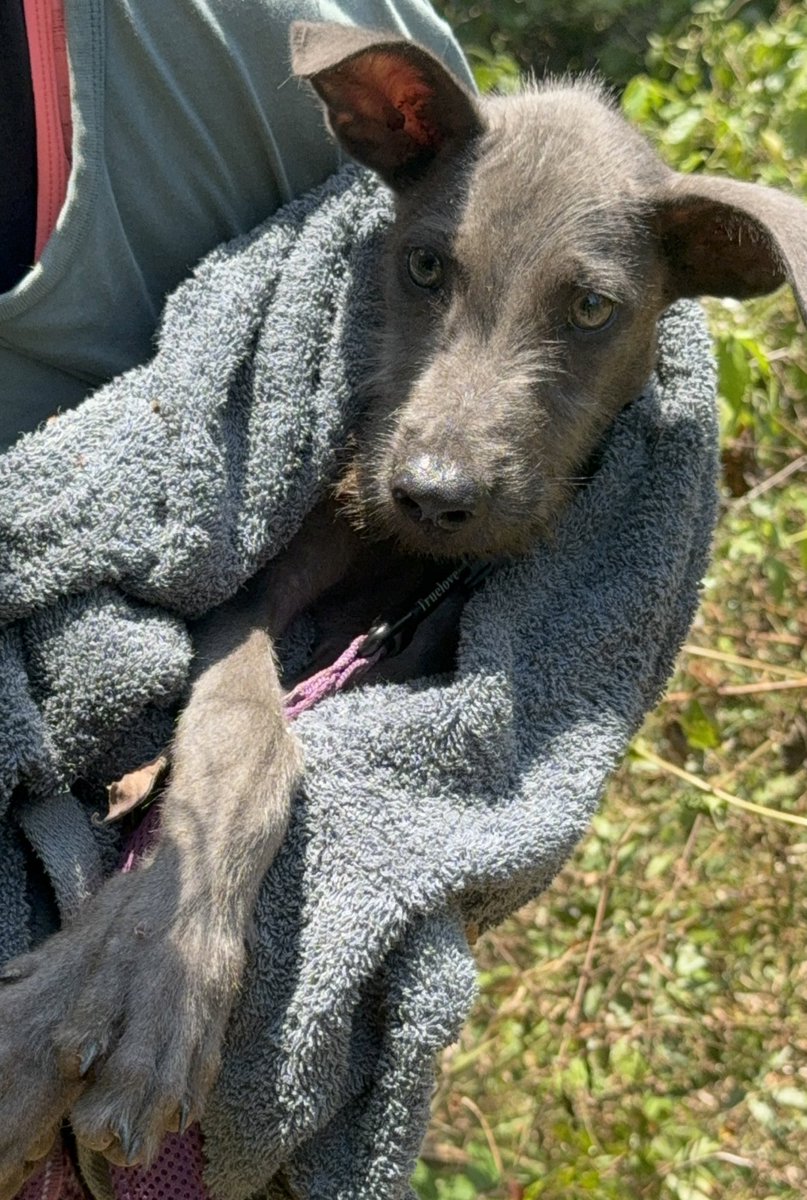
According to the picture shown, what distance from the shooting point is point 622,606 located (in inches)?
98.8

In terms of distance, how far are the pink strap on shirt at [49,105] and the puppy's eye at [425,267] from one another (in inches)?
29.6

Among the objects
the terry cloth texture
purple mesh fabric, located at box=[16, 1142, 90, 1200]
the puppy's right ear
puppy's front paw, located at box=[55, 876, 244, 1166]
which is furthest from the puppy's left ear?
purple mesh fabric, located at box=[16, 1142, 90, 1200]

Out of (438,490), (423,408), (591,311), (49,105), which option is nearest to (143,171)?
(49,105)

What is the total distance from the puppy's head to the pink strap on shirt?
47cm

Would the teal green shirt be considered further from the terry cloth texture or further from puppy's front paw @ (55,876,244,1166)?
puppy's front paw @ (55,876,244,1166)

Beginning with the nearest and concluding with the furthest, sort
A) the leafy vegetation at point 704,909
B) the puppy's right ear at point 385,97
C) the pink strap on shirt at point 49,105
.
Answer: the pink strap on shirt at point 49,105, the puppy's right ear at point 385,97, the leafy vegetation at point 704,909

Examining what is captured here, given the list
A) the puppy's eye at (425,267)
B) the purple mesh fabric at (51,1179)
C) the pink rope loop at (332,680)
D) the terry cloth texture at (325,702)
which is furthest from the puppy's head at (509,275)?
the purple mesh fabric at (51,1179)

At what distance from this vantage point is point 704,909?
4605 mm

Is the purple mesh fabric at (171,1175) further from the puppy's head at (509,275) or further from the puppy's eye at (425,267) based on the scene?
the puppy's eye at (425,267)

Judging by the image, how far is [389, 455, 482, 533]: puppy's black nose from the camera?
245 centimetres

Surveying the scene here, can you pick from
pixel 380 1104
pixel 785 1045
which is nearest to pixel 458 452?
pixel 380 1104

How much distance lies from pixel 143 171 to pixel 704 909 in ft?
10.4

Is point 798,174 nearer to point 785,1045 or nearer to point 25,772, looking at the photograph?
point 785,1045

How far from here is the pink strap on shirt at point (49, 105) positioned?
2.29 m
